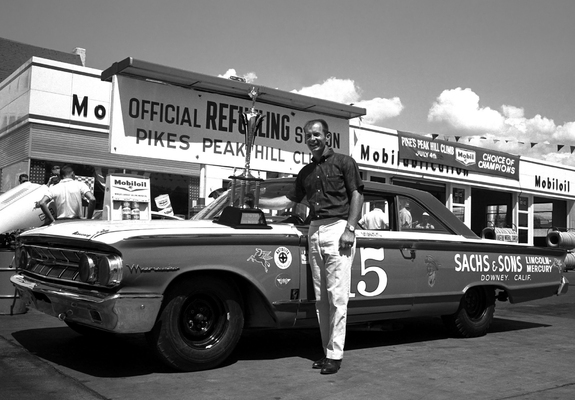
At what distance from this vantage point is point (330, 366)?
4398mm

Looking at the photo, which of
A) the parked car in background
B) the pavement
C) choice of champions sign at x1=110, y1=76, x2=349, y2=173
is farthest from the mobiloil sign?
the parked car in background

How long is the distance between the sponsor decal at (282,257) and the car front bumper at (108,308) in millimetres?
970

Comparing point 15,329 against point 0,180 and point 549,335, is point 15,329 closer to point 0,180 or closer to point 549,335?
point 549,335

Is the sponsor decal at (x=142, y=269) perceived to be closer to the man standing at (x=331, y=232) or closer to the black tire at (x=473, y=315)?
the man standing at (x=331, y=232)

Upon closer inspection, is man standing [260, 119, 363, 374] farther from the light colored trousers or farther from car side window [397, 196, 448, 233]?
car side window [397, 196, 448, 233]

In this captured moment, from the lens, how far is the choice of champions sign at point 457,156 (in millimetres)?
18156

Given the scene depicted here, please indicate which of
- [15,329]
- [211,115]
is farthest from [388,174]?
[15,329]

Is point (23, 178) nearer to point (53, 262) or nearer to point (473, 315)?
point (53, 262)

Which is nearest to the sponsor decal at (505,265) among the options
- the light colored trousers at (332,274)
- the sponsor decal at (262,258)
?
the light colored trousers at (332,274)

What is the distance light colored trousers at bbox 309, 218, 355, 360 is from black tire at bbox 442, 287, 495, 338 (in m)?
1.89

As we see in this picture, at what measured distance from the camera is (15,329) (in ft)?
19.0

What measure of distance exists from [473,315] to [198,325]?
10.3ft

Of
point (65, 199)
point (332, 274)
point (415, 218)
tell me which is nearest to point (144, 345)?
point (332, 274)

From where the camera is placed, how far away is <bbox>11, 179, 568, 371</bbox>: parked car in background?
397 centimetres
